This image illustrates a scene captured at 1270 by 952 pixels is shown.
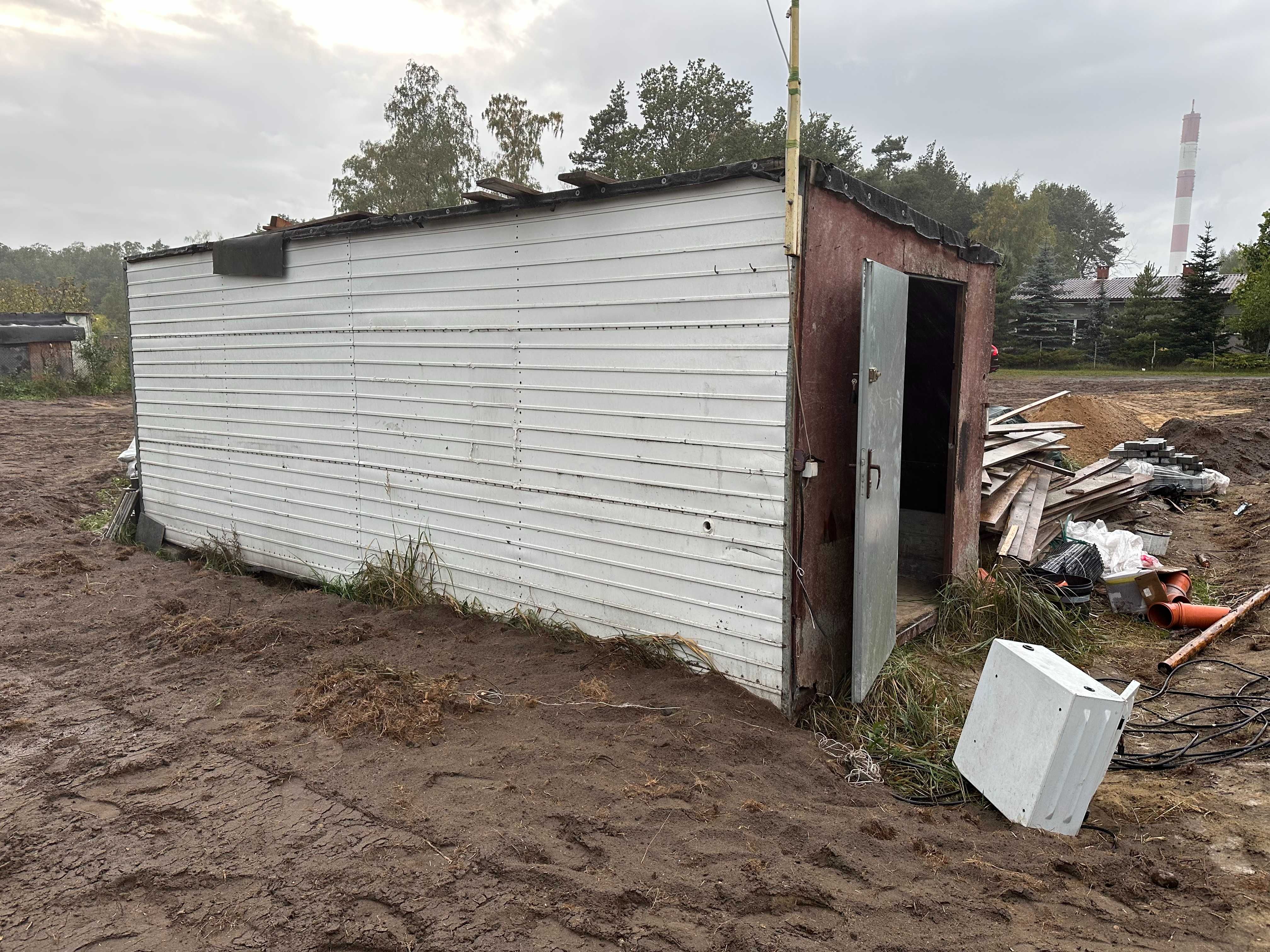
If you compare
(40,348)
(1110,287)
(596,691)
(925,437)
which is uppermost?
(1110,287)

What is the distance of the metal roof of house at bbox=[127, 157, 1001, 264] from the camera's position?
4125mm

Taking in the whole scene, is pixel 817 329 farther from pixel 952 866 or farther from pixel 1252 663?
pixel 1252 663

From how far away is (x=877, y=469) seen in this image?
14.9ft

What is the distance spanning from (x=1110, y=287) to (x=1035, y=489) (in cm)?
4708

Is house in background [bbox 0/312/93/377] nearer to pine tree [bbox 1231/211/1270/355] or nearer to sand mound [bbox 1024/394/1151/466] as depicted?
sand mound [bbox 1024/394/1151/466]

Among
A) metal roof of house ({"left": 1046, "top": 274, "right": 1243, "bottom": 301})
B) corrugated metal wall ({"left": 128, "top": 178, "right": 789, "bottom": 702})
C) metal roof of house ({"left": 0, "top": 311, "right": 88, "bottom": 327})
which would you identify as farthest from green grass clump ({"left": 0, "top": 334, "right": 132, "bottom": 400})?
metal roof of house ({"left": 1046, "top": 274, "right": 1243, "bottom": 301})

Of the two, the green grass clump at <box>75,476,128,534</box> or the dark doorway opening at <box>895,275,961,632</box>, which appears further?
the green grass clump at <box>75,476,128,534</box>

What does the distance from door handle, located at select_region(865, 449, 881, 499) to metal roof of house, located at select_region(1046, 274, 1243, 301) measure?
39797 mm

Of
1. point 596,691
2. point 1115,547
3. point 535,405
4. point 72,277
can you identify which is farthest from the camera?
point 72,277

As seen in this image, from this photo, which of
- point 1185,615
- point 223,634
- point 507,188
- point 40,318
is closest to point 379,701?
point 223,634

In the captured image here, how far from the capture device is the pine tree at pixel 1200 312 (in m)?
30.9

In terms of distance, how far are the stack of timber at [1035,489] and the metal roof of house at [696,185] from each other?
82.6 inches

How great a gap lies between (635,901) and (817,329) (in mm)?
2881

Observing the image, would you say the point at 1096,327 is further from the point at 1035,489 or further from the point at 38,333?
the point at 38,333
